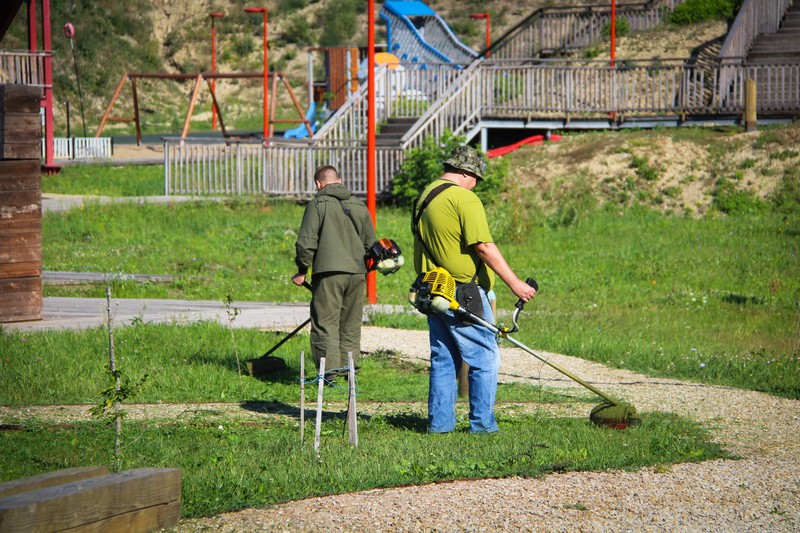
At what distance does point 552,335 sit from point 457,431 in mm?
4958

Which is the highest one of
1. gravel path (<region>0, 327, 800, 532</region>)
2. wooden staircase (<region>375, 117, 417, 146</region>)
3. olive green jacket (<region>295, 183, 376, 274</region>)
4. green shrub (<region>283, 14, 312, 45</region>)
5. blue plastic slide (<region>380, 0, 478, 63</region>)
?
green shrub (<region>283, 14, 312, 45</region>)

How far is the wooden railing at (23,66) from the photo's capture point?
2492cm

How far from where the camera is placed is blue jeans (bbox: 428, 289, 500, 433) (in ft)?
24.0

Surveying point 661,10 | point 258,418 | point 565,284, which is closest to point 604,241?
point 565,284

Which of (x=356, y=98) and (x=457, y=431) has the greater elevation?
(x=356, y=98)

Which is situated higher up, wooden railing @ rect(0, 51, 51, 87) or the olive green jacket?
wooden railing @ rect(0, 51, 51, 87)

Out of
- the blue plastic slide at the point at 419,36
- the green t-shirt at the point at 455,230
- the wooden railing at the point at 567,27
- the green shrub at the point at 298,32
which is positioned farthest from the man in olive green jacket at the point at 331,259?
the green shrub at the point at 298,32

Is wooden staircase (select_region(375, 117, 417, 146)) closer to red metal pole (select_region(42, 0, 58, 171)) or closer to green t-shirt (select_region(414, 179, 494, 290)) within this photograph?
red metal pole (select_region(42, 0, 58, 171))

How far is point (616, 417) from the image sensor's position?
7.85 meters

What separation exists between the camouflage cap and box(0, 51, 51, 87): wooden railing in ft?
63.7

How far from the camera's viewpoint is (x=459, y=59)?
35062 mm

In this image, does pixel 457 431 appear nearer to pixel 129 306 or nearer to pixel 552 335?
pixel 552 335

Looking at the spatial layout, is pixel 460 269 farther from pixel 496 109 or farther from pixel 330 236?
pixel 496 109

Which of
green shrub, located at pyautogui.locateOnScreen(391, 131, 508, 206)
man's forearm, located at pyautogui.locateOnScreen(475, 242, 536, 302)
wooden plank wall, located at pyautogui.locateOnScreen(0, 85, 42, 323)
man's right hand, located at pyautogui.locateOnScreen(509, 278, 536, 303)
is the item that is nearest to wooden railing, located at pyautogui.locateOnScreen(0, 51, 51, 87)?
green shrub, located at pyautogui.locateOnScreen(391, 131, 508, 206)
